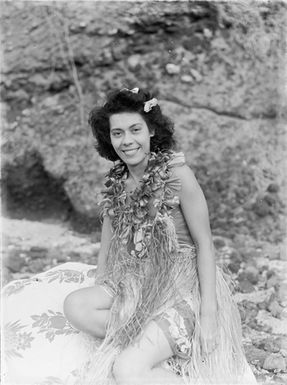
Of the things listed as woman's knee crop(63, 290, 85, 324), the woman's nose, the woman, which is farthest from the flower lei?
woman's knee crop(63, 290, 85, 324)

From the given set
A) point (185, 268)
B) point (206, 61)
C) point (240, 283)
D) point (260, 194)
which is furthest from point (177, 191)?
point (206, 61)

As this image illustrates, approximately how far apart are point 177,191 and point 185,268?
11.2 inches

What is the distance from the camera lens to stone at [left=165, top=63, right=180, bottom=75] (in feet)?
14.9

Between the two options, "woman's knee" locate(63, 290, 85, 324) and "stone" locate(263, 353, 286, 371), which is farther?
"stone" locate(263, 353, 286, 371)

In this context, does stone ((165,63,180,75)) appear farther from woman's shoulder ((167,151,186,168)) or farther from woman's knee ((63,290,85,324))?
woman's knee ((63,290,85,324))

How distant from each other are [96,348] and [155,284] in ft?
1.00

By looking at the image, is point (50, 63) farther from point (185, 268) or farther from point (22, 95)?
point (185, 268)

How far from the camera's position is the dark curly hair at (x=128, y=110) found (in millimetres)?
2273

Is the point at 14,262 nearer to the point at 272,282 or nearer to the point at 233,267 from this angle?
the point at 233,267

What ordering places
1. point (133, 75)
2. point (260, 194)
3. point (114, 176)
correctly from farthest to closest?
point (133, 75) < point (260, 194) < point (114, 176)

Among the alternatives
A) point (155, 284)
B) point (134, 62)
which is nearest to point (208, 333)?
point (155, 284)

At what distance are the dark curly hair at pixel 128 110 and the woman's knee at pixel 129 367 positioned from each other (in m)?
0.80

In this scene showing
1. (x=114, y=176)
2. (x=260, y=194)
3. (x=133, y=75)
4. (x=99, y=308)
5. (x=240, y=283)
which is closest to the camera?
(x=99, y=308)

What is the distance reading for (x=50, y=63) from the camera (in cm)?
466
